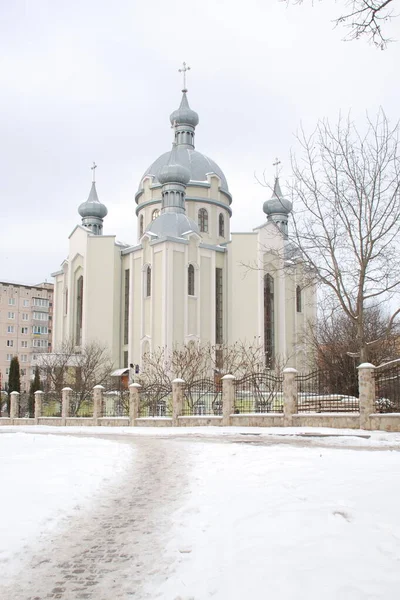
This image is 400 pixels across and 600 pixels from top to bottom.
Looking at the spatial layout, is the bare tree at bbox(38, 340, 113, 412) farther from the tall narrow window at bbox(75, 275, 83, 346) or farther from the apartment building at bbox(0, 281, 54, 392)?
the apartment building at bbox(0, 281, 54, 392)

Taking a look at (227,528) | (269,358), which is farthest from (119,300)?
(227,528)

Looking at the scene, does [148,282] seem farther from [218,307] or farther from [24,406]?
[24,406]

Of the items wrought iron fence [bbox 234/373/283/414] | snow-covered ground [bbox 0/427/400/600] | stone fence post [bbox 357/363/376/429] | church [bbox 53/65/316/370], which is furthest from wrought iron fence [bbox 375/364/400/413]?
church [bbox 53/65/316/370]

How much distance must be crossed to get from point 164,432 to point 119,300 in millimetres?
25688

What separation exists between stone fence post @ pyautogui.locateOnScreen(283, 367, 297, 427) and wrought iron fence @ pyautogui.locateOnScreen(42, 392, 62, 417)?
13.0m

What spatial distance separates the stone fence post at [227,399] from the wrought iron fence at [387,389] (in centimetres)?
455

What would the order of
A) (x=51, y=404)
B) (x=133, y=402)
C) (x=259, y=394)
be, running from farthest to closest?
(x=51, y=404) → (x=133, y=402) → (x=259, y=394)

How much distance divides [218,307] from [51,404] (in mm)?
16575

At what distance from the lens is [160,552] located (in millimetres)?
4789

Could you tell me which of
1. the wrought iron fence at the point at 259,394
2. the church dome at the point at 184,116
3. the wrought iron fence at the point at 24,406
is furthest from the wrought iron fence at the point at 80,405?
the church dome at the point at 184,116

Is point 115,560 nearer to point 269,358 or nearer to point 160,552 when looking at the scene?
point 160,552

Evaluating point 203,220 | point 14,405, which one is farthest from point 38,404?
point 203,220

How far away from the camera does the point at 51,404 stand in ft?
91.0

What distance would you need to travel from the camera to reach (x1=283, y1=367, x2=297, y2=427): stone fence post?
1709 centimetres
